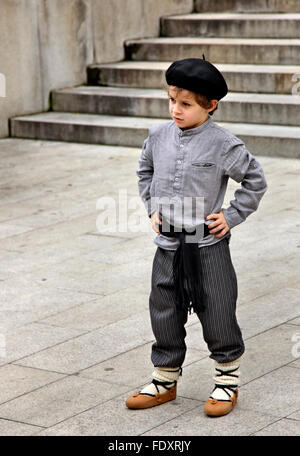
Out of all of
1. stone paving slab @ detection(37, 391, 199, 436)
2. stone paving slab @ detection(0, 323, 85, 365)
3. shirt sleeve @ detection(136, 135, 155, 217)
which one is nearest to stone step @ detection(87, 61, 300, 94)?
stone paving slab @ detection(0, 323, 85, 365)

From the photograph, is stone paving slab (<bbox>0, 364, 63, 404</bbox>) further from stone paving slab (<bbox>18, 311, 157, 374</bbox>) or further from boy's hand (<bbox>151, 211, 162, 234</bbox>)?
boy's hand (<bbox>151, 211, 162, 234</bbox>)

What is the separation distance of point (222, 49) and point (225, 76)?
0.82 meters

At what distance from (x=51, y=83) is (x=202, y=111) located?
8528mm

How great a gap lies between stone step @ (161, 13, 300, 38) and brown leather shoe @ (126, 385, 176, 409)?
8923mm

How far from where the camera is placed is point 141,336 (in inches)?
206

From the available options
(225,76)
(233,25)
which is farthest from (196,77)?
(233,25)

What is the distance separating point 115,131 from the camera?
11.0 m

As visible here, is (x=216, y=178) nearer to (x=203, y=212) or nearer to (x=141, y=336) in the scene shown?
(x=203, y=212)

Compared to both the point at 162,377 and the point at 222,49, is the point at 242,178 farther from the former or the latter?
the point at 222,49

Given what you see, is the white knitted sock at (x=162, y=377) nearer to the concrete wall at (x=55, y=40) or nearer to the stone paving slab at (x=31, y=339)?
the stone paving slab at (x=31, y=339)

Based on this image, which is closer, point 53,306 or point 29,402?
point 29,402

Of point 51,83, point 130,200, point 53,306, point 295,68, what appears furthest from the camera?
point 51,83

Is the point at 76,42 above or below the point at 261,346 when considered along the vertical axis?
above

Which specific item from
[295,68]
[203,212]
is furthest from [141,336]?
[295,68]
